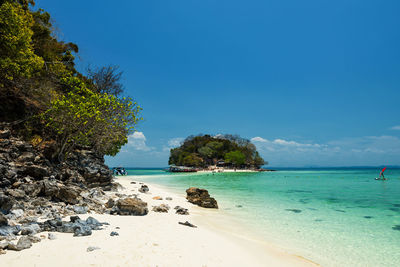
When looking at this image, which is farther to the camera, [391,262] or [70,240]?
[391,262]

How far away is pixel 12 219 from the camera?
567cm

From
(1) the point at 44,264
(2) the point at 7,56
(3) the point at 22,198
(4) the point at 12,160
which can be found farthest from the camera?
(2) the point at 7,56

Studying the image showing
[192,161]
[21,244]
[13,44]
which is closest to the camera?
[21,244]

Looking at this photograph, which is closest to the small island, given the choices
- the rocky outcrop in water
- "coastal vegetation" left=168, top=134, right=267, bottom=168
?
"coastal vegetation" left=168, top=134, right=267, bottom=168

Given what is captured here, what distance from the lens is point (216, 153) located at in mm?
106625

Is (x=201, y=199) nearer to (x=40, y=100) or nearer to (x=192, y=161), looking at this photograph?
(x=40, y=100)

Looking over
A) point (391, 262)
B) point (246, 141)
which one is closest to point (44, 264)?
point (391, 262)

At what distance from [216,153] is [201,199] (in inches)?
3706

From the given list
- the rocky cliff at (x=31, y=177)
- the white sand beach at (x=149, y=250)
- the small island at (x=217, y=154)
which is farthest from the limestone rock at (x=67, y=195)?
the small island at (x=217, y=154)

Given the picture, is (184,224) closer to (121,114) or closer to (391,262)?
(391,262)

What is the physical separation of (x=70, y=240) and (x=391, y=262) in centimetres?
889

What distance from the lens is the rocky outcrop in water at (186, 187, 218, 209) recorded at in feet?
41.6

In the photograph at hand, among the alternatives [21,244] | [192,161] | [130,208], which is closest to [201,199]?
[130,208]

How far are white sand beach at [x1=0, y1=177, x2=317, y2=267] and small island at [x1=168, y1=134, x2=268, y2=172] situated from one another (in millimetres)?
89638
